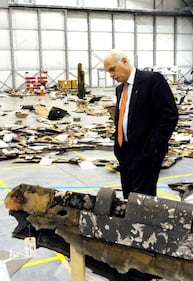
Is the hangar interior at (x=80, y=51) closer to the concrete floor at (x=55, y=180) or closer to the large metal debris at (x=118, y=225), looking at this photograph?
the concrete floor at (x=55, y=180)

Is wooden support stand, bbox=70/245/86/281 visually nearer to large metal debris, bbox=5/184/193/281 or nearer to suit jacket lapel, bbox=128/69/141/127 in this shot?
large metal debris, bbox=5/184/193/281

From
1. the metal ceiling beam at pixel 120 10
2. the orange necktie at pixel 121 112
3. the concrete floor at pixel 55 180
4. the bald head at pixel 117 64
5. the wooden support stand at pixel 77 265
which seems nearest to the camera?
the wooden support stand at pixel 77 265

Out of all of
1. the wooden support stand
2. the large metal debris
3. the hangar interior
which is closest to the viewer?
Answer: the large metal debris

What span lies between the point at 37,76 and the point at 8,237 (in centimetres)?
2979

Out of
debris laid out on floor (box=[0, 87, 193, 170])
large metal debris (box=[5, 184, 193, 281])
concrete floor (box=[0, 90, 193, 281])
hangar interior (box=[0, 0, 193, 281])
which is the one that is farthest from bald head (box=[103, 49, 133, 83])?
hangar interior (box=[0, 0, 193, 281])

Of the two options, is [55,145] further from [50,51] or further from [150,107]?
[50,51]

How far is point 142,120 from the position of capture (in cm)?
360

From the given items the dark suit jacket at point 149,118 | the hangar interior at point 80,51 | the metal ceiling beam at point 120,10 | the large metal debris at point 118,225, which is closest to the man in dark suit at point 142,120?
the dark suit jacket at point 149,118

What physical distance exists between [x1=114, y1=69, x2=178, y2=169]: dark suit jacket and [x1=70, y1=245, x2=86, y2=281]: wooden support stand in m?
1.26

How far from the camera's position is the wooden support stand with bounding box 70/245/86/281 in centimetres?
264

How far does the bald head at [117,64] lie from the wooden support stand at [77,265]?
1.57m

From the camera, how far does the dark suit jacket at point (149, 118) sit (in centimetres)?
352

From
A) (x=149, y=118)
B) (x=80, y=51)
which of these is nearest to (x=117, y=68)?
(x=149, y=118)

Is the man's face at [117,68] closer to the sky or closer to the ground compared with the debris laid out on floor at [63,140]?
closer to the sky
